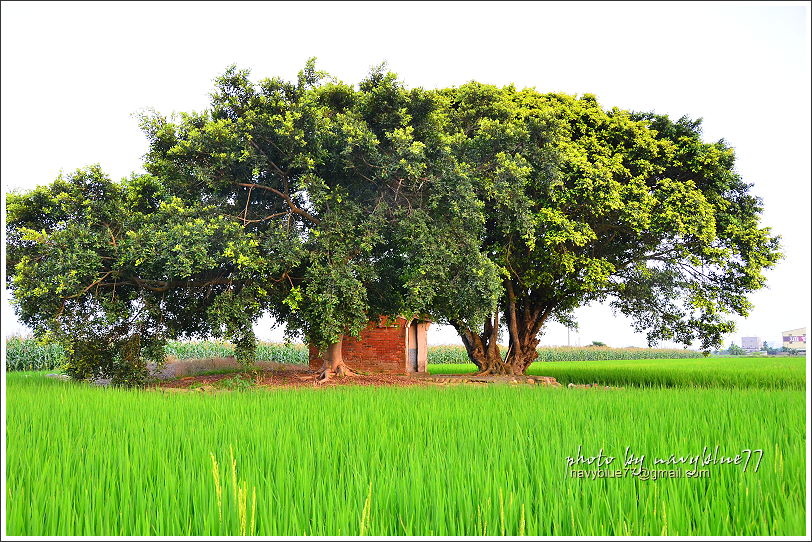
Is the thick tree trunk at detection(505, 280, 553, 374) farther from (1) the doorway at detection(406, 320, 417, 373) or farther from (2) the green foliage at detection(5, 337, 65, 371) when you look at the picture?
(2) the green foliage at detection(5, 337, 65, 371)

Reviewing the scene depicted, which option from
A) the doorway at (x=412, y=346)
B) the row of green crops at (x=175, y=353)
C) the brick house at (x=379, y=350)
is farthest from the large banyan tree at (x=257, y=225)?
the row of green crops at (x=175, y=353)

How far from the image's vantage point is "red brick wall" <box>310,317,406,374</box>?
23.0m

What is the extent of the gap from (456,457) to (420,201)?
11.0 meters

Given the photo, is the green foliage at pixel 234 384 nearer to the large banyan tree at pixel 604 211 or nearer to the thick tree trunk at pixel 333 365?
the thick tree trunk at pixel 333 365

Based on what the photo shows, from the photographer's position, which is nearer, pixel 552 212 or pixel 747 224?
pixel 552 212

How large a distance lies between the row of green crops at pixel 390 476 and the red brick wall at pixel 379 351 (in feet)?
50.3

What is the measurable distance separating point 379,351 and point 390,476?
1928 cm

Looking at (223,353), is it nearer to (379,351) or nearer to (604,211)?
(379,351)

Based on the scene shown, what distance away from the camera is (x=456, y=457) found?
460 cm

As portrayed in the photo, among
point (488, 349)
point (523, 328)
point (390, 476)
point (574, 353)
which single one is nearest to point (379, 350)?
point (488, 349)

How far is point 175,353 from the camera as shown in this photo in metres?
34.4

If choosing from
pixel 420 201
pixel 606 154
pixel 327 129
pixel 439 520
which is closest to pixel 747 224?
pixel 606 154

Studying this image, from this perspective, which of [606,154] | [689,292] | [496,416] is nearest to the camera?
[496,416]

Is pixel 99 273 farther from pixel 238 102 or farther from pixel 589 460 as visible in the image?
pixel 589 460
